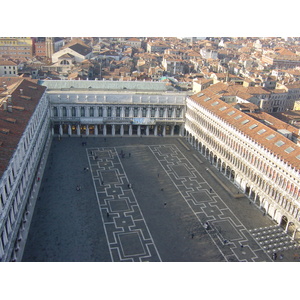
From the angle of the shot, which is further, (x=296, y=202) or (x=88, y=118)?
(x=88, y=118)

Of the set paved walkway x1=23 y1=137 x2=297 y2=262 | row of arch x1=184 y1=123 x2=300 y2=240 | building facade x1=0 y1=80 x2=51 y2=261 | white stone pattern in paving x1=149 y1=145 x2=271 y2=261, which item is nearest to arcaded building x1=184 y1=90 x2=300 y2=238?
row of arch x1=184 y1=123 x2=300 y2=240

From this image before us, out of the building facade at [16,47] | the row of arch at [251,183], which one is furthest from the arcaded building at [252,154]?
the building facade at [16,47]

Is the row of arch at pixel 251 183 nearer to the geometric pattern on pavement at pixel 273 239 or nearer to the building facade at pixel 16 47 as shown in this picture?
the geometric pattern on pavement at pixel 273 239

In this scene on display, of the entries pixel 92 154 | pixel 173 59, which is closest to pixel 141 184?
pixel 92 154

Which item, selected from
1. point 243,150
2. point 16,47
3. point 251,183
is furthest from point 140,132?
point 16,47

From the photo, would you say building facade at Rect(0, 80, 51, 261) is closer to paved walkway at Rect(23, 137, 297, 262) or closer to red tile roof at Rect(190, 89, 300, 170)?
paved walkway at Rect(23, 137, 297, 262)

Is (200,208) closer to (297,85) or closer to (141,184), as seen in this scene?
(141,184)

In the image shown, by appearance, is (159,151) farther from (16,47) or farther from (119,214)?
(16,47)
